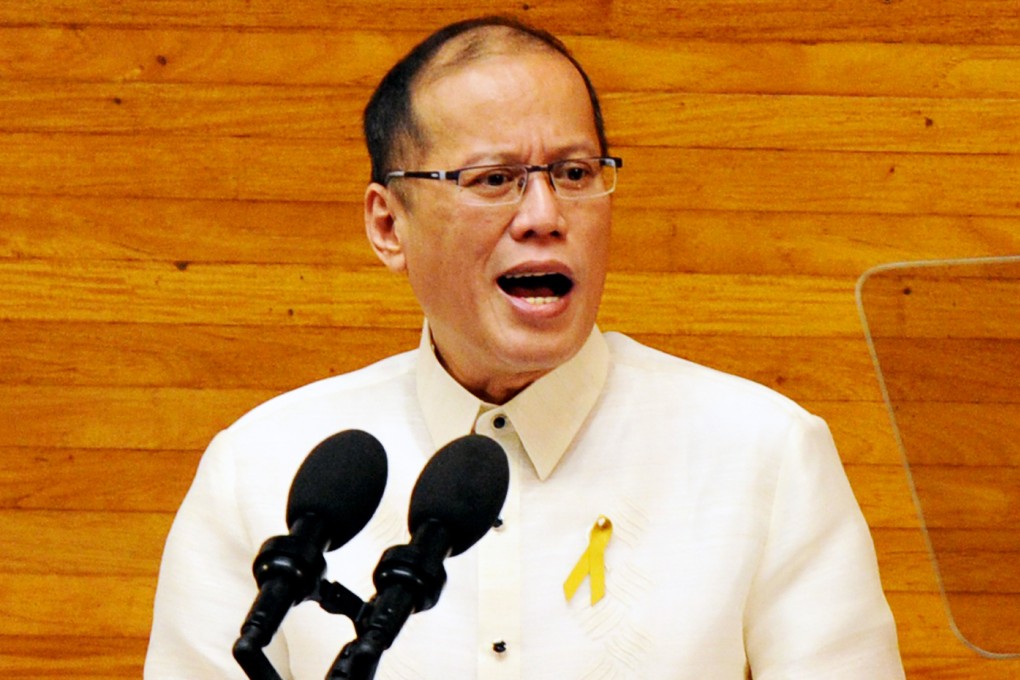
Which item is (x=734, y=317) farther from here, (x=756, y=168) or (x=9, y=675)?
(x=9, y=675)

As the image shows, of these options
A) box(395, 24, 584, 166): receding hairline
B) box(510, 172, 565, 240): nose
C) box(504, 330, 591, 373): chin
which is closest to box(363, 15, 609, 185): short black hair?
box(395, 24, 584, 166): receding hairline

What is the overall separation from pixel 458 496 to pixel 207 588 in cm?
69

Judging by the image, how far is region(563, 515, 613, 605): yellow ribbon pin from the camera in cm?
153

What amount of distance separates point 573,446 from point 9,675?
46.0 inches

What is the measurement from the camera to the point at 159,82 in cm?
226

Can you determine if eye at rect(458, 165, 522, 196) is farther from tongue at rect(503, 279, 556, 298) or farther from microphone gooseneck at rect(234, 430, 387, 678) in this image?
microphone gooseneck at rect(234, 430, 387, 678)

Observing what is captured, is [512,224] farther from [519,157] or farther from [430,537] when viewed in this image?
[430,537]

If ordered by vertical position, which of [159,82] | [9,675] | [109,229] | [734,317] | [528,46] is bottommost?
[9,675]

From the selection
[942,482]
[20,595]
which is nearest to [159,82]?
[20,595]

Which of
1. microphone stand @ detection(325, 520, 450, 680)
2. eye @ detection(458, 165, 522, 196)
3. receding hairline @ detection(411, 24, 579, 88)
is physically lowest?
microphone stand @ detection(325, 520, 450, 680)

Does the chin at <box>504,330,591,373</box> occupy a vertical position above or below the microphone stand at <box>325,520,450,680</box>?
below

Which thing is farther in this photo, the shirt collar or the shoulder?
the shoulder

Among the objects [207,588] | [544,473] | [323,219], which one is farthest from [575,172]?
[323,219]

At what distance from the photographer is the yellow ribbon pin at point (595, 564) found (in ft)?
5.01
